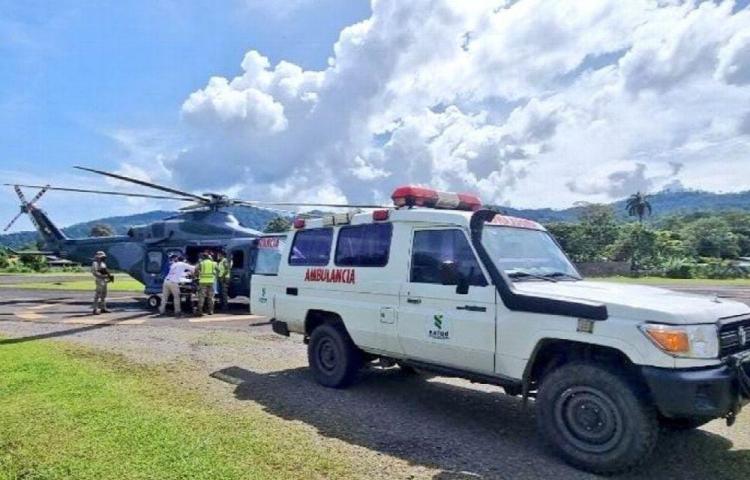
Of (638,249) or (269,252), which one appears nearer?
(269,252)

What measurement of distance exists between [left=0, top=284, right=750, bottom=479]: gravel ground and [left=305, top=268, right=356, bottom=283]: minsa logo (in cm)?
146

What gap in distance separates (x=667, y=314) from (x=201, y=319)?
12.6 meters

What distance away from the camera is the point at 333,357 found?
746 cm

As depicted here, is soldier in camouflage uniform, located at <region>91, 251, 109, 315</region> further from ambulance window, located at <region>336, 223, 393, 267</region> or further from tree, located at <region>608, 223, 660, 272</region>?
tree, located at <region>608, 223, 660, 272</region>

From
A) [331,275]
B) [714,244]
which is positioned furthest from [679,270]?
[331,275]

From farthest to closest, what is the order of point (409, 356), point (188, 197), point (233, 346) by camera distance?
point (188, 197) < point (233, 346) < point (409, 356)

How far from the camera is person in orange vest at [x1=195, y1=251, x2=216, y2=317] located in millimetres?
15477

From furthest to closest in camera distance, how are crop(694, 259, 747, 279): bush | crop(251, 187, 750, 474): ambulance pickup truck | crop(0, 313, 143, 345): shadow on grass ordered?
1. crop(694, 259, 747, 279): bush
2. crop(0, 313, 143, 345): shadow on grass
3. crop(251, 187, 750, 474): ambulance pickup truck

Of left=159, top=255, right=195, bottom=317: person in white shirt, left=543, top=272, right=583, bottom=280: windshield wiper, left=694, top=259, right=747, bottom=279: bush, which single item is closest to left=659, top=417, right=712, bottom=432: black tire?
left=543, top=272, right=583, bottom=280: windshield wiper

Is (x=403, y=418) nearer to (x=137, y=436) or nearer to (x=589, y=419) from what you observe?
(x=589, y=419)

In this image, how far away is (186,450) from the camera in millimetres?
4926

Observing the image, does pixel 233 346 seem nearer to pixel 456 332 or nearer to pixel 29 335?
pixel 29 335

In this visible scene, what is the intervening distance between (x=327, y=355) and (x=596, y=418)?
3.84 m

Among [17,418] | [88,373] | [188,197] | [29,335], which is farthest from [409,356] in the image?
[188,197]
